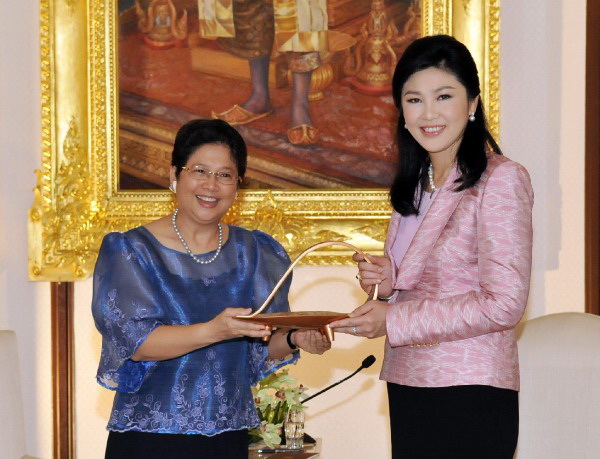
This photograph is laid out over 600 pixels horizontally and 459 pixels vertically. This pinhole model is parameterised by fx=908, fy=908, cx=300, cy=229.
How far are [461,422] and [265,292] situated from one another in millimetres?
683

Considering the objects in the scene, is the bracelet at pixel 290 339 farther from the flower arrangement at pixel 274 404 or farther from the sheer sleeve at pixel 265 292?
the flower arrangement at pixel 274 404

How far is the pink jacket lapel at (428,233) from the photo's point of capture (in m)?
2.11

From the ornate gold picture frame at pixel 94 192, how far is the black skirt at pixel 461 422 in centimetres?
166

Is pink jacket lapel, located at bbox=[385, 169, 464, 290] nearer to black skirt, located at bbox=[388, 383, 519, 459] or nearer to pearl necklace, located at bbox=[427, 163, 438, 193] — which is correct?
pearl necklace, located at bbox=[427, 163, 438, 193]

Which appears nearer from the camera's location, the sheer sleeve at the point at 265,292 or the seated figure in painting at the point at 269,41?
the sheer sleeve at the point at 265,292

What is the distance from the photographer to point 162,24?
12.4ft

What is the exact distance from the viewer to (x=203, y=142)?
248 cm

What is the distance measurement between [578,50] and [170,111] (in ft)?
5.60

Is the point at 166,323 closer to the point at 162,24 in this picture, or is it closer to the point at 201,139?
the point at 201,139

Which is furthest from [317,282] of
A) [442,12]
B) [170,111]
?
[442,12]

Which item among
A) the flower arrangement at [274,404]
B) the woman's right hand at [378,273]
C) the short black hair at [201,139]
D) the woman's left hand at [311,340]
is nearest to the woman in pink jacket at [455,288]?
the woman's right hand at [378,273]

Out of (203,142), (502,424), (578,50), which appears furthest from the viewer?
(578,50)

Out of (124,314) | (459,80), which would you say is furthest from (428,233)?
(124,314)

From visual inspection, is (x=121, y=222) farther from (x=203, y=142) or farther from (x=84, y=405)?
(x=203, y=142)
